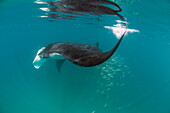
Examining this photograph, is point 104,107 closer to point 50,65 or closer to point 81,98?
point 81,98

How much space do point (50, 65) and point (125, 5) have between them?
9.32m


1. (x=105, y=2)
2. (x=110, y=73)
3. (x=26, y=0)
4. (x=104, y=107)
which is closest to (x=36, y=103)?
(x=104, y=107)

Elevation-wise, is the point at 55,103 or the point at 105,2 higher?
the point at 105,2

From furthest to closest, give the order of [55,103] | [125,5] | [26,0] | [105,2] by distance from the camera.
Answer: [55,103] → [26,0] → [125,5] → [105,2]

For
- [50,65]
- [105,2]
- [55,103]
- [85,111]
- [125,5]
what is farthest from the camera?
[50,65]

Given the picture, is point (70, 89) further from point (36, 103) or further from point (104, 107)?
point (36, 103)

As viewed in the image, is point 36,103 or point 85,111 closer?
point 85,111

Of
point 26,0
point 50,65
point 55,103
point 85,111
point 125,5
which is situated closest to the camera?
point 125,5

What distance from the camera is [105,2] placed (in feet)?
Result: 22.8

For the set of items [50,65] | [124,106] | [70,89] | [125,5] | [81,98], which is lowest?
[124,106]

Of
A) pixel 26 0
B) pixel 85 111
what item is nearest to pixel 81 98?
pixel 85 111

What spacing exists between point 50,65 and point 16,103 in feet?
20.3

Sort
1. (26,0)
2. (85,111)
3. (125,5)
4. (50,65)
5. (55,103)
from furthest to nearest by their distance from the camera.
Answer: (50,65), (55,103), (85,111), (26,0), (125,5)

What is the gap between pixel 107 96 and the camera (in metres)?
12.6
